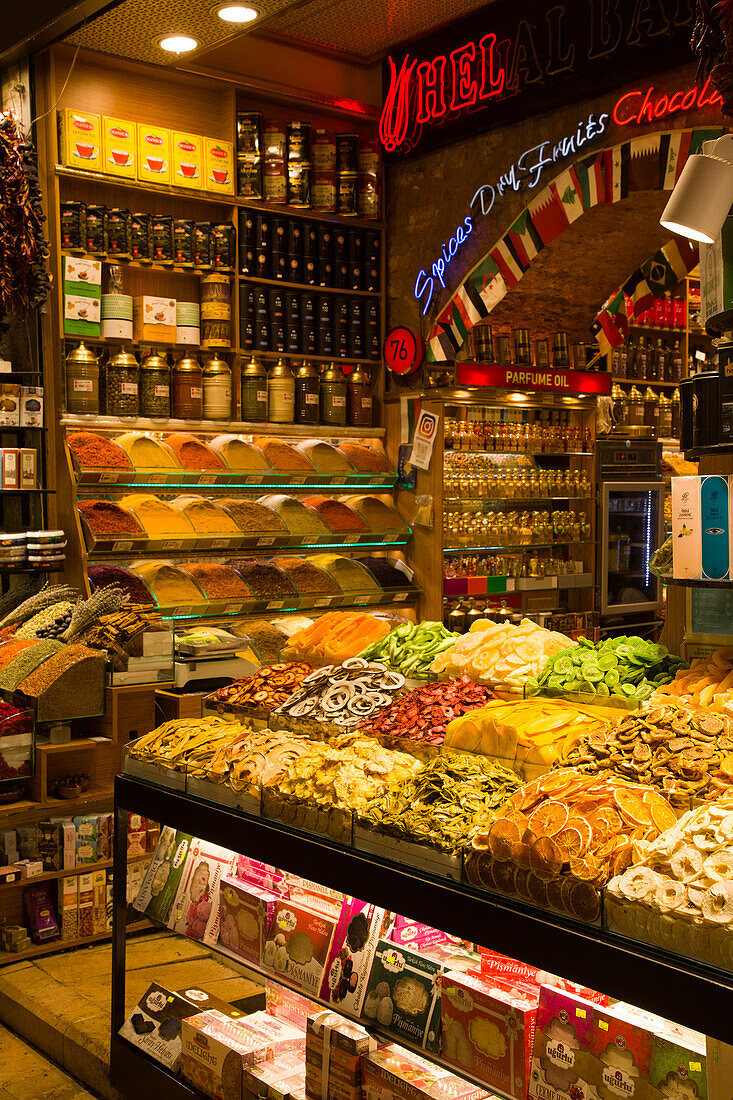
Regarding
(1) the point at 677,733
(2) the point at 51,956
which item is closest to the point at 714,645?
(1) the point at 677,733

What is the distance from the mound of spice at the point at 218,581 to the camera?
541cm

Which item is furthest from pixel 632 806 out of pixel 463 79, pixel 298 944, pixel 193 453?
pixel 463 79

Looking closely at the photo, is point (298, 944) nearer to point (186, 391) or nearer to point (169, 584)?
point (169, 584)

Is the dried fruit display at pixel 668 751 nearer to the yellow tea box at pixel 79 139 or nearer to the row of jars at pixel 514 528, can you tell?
the row of jars at pixel 514 528

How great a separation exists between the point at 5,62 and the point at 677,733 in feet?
16.7

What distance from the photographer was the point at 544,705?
107 inches

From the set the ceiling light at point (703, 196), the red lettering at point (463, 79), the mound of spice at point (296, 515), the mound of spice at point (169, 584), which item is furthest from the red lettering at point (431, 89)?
the ceiling light at point (703, 196)

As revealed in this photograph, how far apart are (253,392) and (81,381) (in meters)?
1.09

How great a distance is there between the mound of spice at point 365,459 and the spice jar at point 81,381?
1.59m

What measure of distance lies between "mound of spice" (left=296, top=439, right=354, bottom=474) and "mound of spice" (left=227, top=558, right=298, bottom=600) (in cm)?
77

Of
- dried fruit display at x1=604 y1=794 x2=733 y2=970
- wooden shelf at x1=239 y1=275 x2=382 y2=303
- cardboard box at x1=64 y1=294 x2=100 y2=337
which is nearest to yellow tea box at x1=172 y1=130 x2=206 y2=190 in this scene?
wooden shelf at x1=239 y1=275 x2=382 y2=303

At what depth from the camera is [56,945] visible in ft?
12.4

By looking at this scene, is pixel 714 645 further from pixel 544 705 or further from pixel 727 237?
pixel 727 237

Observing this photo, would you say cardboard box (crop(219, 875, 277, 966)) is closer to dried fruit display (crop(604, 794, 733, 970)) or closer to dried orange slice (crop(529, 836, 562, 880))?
dried orange slice (crop(529, 836, 562, 880))
